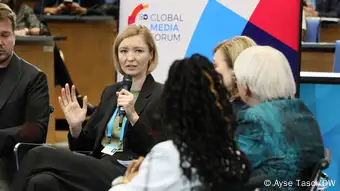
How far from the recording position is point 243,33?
450 centimetres

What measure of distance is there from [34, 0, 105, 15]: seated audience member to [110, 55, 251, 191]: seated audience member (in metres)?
6.36

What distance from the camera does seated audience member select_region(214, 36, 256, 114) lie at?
12.3 feet

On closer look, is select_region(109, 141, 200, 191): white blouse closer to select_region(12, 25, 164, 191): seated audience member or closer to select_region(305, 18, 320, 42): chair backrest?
select_region(12, 25, 164, 191): seated audience member

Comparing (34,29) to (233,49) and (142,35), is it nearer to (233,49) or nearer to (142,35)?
(142,35)

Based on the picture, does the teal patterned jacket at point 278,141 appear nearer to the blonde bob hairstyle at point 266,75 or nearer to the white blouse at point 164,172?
the blonde bob hairstyle at point 266,75

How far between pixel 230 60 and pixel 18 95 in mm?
1246

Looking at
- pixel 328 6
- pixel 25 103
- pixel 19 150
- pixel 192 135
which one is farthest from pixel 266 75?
pixel 328 6

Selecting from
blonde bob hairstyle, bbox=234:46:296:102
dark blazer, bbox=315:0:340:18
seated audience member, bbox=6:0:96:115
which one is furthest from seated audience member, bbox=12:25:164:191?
dark blazer, bbox=315:0:340:18

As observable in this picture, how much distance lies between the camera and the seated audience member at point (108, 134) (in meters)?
3.34

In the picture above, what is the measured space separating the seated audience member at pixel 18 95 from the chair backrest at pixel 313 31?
446 centimetres

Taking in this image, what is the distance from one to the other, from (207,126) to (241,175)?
27 cm

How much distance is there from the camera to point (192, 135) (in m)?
2.46

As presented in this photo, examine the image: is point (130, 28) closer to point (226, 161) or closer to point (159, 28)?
point (159, 28)

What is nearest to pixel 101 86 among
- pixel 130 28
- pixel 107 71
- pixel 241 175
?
pixel 107 71
